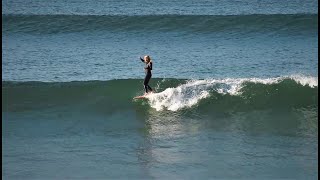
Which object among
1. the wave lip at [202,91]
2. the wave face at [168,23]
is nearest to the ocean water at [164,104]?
the wave lip at [202,91]

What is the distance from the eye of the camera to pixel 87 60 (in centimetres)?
1980

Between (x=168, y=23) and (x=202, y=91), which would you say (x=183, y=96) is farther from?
(x=168, y=23)

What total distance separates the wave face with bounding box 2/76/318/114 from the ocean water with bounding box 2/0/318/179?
0.09 ft

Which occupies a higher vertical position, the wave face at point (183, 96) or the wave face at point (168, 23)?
the wave face at point (168, 23)

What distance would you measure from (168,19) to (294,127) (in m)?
17.1

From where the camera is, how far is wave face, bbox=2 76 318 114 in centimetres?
1325

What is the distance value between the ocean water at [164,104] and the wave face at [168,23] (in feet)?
0.70

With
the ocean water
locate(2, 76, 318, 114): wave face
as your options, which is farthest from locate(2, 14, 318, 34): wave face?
locate(2, 76, 318, 114): wave face

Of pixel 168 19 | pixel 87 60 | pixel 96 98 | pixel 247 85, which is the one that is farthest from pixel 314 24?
pixel 96 98

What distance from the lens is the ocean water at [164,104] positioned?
9.68 meters

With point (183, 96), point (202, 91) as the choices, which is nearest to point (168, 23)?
→ point (202, 91)

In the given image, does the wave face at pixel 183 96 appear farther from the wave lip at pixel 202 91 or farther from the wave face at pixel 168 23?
the wave face at pixel 168 23

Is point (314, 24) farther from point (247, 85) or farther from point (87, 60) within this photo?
point (247, 85)

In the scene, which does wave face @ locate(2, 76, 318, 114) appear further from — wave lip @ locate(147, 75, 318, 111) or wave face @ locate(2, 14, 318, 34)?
wave face @ locate(2, 14, 318, 34)
